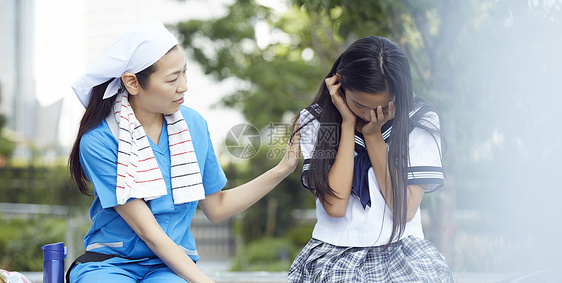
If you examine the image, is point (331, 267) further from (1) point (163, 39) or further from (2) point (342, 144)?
(1) point (163, 39)

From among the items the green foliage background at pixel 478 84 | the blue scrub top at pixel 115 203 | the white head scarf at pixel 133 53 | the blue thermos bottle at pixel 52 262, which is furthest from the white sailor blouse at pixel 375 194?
the blue thermos bottle at pixel 52 262

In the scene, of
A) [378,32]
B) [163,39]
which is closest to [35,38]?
[378,32]

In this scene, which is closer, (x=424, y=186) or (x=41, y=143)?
(x=424, y=186)

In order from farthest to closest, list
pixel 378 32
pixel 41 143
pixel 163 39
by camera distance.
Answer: pixel 41 143 → pixel 378 32 → pixel 163 39

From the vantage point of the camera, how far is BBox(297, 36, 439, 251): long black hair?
157 cm

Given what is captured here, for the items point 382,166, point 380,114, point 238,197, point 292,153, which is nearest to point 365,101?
point 380,114

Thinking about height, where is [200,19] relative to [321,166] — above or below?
above

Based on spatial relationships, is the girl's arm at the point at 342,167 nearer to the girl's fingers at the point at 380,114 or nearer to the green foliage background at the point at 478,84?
the girl's fingers at the point at 380,114

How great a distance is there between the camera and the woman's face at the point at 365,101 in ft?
5.19

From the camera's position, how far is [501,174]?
1861 millimetres

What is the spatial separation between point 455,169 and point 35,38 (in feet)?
31.5

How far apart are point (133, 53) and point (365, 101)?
27.5 inches

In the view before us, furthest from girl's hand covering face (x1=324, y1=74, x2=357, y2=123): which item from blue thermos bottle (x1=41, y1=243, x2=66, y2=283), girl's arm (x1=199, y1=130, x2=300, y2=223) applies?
blue thermos bottle (x1=41, y1=243, x2=66, y2=283)

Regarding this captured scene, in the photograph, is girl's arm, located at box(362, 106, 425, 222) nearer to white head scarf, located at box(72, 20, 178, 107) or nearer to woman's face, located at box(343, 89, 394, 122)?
woman's face, located at box(343, 89, 394, 122)
